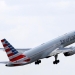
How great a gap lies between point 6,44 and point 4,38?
6.18ft

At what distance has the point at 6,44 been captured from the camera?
199250mm

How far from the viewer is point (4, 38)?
19888cm
